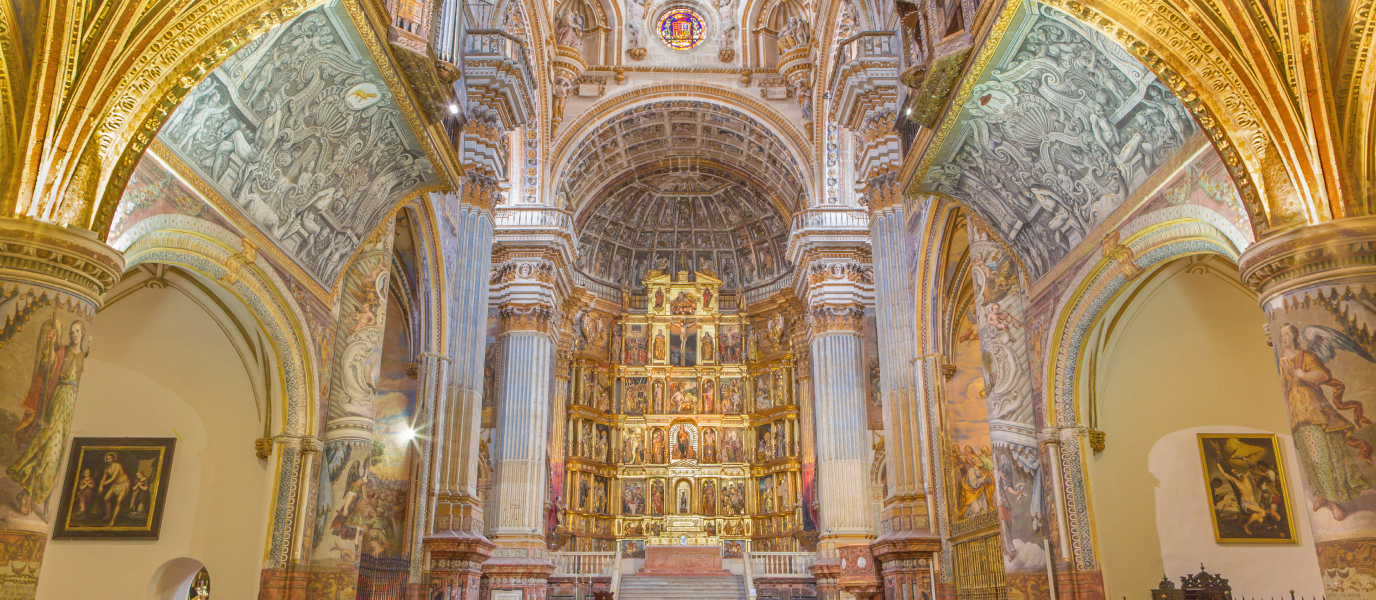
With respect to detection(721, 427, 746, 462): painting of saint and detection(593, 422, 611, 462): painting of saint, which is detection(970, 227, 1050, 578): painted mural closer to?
detection(721, 427, 746, 462): painting of saint

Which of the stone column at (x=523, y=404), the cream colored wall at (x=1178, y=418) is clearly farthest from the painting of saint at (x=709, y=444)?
the cream colored wall at (x=1178, y=418)

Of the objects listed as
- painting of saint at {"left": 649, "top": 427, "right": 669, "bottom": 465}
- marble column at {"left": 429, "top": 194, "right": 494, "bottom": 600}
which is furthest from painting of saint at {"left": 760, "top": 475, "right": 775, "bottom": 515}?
marble column at {"left": 429, "top": 194, "right": 494, "bottom": 600}

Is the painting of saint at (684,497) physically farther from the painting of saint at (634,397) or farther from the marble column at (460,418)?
the marble column at (460,418)

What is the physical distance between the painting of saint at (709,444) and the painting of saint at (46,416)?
26.4m

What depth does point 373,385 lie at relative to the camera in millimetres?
12328

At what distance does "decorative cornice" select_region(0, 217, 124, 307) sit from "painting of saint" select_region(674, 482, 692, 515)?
85.0ft

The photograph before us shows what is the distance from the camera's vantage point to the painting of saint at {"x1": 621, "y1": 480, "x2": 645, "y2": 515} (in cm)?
3117

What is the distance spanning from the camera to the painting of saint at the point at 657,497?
102ft

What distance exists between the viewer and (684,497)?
3134cm

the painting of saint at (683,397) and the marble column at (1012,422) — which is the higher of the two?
the painting of saint at (683,397)

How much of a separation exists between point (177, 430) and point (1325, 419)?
12009 millimetres

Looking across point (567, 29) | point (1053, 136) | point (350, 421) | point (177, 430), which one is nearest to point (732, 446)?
point (567, 29)

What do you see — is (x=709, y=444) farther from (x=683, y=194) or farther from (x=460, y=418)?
(x=460, y=418)

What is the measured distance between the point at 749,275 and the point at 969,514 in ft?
66.2
